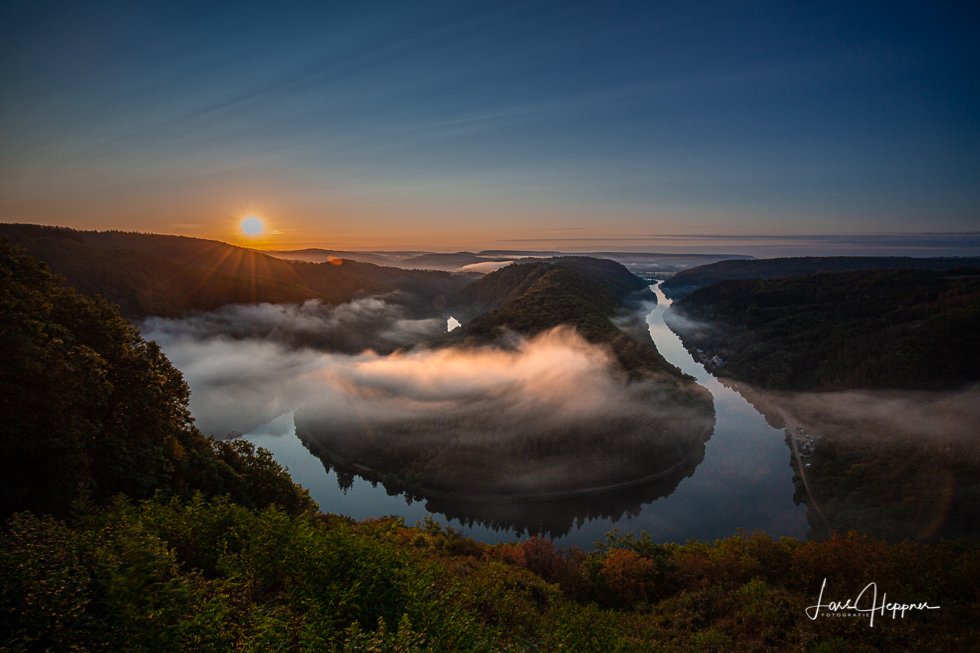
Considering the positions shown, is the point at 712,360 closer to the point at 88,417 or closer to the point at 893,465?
the point at 893,465

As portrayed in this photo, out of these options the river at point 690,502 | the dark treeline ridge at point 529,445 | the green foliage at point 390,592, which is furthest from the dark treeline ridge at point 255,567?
the dark treeline ridge at point 529,445

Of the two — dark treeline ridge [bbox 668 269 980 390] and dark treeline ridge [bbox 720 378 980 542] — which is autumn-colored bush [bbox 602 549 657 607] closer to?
dark treeline ridge [bbox 720 378 980 542]

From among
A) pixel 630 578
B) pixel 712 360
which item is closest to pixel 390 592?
pixel 630 578

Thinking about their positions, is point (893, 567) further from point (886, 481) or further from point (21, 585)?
point (886, 481)

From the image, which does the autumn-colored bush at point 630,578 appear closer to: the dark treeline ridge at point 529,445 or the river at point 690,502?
the river at point 690,502

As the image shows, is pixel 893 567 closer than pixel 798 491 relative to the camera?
Yes

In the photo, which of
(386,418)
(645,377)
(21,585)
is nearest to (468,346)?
(386,418)
